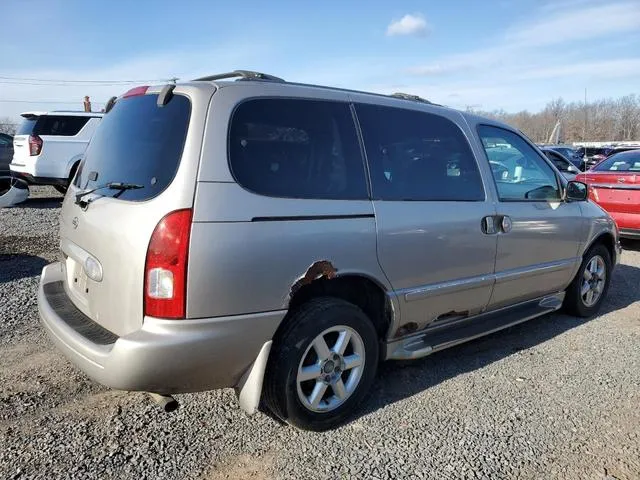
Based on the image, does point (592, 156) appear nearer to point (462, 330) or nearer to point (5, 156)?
point (5, 156)

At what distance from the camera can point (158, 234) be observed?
2438 mm

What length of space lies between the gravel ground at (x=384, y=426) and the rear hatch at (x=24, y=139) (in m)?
8.70

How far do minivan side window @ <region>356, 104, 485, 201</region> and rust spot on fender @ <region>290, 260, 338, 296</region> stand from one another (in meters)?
0.56

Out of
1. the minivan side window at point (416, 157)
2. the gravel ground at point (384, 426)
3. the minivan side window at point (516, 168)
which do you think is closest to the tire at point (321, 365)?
the gravel ground at point (384, 426)

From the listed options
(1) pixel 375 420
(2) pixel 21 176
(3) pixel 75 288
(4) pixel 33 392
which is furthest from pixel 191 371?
(2) pixel 21 176

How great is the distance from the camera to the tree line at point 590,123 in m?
103

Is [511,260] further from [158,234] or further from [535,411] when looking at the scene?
[158,234]

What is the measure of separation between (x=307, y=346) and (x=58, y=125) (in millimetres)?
11067

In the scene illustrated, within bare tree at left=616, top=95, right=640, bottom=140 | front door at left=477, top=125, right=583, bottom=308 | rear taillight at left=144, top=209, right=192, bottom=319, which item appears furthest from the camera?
bare tree at left=616, top=95, right=640, bottom=140

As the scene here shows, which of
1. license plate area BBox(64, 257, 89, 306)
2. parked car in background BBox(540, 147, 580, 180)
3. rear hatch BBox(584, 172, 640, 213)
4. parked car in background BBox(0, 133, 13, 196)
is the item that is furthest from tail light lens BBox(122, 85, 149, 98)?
parked car in background BBox(0, 133, 13, 196)

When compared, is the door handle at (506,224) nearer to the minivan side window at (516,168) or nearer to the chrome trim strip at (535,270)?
the minivan side window at (516,168)

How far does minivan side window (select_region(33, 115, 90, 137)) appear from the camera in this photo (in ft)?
38.3

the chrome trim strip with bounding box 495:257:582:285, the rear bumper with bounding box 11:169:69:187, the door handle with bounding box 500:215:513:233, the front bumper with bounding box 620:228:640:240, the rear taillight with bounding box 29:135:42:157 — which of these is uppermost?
the door handle with bounding box 500:215:513:233

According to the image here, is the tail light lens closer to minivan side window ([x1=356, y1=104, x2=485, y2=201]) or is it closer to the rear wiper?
the rear wiper
